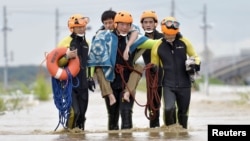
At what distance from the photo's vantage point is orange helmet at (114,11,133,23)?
1459cm

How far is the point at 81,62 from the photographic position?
1484cm

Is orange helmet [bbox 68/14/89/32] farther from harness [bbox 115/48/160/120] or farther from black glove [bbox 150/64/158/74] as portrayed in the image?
black glove [bbox 150/64/158/74]

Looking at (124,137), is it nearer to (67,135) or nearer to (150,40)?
(67,135)

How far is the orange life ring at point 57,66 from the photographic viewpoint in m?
14.5

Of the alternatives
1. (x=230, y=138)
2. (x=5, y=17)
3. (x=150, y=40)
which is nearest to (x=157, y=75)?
(x=150, y=40)

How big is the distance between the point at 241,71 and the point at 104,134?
275 feet

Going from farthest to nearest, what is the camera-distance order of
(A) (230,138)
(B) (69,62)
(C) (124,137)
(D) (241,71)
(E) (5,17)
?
1. (D) (241,71)
2. (E) (5,17)
3. (B) (69,62)
4. (C) (124,137)
5. (A) (230,138)

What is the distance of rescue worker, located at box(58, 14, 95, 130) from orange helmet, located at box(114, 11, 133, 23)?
586 millimetres

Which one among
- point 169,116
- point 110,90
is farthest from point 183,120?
point 110,90

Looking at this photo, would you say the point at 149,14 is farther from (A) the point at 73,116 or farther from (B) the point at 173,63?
(A) the point at 73,116

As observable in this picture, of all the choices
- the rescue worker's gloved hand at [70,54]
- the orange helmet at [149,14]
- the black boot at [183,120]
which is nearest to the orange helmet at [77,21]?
the rescue worker's gloved hand at [70,54]

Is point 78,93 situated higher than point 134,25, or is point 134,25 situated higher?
point 134,25

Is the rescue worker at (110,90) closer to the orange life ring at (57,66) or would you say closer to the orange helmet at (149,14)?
the orange life ring at (57,66)

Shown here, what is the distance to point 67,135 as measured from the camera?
13.9 meters
